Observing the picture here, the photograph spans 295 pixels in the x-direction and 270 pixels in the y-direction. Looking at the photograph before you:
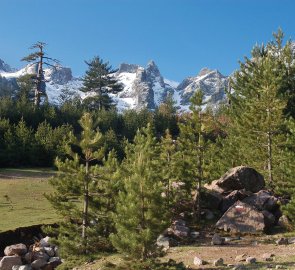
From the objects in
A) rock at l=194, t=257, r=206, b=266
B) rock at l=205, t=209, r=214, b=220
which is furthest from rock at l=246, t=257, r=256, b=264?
rock at l=205, t=209, r=214, b=220

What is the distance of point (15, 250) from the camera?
67.1 feet

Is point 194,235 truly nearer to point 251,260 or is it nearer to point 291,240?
point 291,240

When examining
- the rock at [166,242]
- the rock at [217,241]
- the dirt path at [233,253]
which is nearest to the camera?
the dirt path at [233,253]

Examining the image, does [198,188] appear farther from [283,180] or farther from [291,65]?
[291,65]

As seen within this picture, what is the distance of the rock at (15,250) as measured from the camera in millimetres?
20297

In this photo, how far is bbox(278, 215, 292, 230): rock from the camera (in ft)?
77.5

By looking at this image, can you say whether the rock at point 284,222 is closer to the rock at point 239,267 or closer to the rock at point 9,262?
the rock at point 239,267

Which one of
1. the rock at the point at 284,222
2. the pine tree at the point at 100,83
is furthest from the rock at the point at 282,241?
the pine tree at the point at 100,83

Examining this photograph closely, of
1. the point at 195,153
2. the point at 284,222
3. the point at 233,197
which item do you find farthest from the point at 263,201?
the point at 195,153

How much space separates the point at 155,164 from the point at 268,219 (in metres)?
7.41

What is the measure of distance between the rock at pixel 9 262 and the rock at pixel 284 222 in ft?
49.2

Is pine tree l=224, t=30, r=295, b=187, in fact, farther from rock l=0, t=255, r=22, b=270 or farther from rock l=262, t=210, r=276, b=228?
rock l=0, t=255, r=22, b=270

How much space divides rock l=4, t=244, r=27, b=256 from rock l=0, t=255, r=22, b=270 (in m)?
0.61

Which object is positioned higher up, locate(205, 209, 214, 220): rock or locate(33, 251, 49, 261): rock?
locate(205, 209, 214, 220): rock
